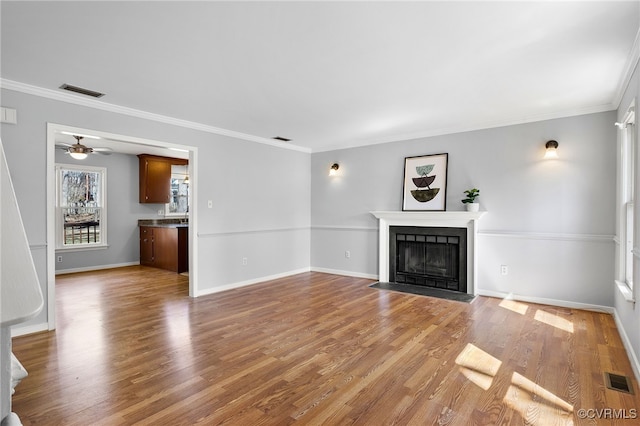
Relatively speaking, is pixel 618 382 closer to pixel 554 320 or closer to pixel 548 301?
pixel 554 320

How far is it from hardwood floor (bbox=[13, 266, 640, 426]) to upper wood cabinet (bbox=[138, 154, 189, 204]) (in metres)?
3.32

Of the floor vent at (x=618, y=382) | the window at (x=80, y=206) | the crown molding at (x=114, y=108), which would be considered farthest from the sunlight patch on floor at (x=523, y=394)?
the window at (x=80, y=206)

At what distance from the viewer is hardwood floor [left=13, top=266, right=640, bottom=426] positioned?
2008 millimetres

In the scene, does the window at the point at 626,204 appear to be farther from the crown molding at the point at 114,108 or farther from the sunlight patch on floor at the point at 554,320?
the crown molding at the point at 114,108

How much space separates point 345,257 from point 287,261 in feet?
3.37

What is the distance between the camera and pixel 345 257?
611 cm

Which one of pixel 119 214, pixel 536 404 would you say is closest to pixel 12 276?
pixel 536 404

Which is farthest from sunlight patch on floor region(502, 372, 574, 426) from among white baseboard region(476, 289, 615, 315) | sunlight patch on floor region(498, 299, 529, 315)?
white baseboard region(476, 289, 615, 315)

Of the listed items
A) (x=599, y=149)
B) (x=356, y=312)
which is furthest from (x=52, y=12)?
(x=599, y=149)

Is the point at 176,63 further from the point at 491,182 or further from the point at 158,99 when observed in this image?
the point at 491,182

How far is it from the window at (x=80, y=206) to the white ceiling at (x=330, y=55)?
374 centimetres

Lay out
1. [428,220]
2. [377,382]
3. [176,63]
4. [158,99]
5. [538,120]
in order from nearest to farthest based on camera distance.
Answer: [377,382] → [176,63] → [158,99] → [538,120] → [428,220]

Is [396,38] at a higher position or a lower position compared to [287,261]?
higher

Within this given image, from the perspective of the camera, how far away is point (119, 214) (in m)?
7.19
